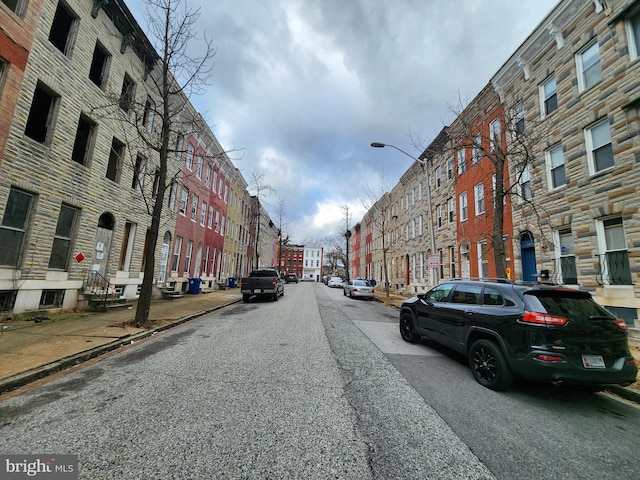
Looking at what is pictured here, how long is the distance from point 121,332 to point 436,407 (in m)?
Answer: 7.73

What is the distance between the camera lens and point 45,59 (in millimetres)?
9461

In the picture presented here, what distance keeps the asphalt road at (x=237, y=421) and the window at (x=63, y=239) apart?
7040 mm

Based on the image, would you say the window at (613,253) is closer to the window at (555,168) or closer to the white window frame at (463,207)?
the window at (555,168)

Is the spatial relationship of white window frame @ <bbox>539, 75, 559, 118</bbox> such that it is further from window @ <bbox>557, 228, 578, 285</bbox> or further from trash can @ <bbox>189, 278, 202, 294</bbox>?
trash can @ <bbox>189, 278, 202, 294</bbox>

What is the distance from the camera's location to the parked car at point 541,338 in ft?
13.2

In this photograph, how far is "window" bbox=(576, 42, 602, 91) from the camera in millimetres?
10086

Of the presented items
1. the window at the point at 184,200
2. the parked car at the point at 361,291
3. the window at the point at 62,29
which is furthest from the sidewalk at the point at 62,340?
the parked car at the point at 361,291

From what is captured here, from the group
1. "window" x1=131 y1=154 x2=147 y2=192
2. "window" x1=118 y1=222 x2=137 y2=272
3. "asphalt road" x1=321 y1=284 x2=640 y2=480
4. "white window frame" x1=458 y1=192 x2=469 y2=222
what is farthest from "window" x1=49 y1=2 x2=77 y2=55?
"white window frame" x1=458 y1=192 x2=469 y2=222

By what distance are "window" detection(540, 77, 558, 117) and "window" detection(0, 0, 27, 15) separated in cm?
1852

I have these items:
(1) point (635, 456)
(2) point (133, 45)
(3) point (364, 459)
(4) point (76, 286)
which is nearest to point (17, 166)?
(4) point (76, 286)

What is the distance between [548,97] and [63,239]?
64.0ft

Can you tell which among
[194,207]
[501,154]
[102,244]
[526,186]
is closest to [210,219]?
[194,207]

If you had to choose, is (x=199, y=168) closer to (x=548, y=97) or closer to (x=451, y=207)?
(x=451, y=207)

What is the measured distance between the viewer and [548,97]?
39.4ft
